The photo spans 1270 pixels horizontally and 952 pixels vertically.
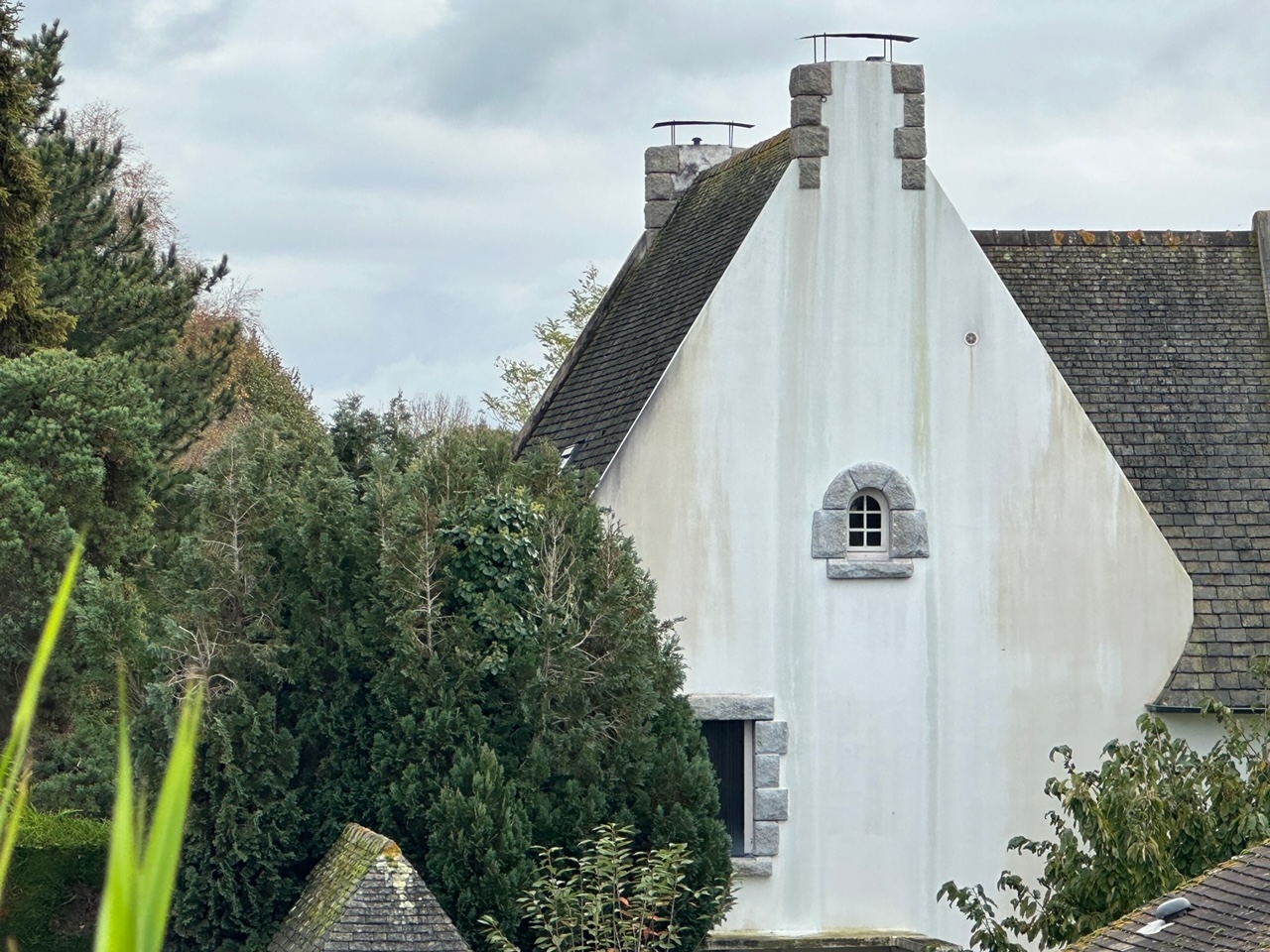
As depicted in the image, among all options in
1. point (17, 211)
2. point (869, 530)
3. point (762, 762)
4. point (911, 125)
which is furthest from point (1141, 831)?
point (17, 211)

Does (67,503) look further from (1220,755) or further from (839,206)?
(1220,755)

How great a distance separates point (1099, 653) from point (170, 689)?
8476 mm

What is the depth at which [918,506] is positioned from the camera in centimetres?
1667

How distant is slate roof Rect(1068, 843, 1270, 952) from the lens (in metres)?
8.81

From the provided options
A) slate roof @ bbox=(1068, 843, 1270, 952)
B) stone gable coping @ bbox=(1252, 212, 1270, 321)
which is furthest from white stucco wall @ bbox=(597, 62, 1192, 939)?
slate roof @ bbox=(1068, 843, 1270, 952)

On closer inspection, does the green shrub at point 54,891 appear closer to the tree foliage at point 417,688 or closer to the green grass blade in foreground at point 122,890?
the tree foliage at point 417,688

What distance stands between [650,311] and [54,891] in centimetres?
808

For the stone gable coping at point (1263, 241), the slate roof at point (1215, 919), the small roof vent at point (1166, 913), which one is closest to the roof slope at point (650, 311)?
the stone gable coping at point (1263, 241)

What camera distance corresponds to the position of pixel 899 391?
16.7m

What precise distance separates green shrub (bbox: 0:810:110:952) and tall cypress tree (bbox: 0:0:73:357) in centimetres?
778

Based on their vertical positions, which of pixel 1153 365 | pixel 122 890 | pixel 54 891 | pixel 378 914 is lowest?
pixel 54 891

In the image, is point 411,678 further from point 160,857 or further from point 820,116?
point 160,857

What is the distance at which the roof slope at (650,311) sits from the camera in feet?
55.9

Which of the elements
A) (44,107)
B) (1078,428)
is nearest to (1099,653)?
(1078,428)
